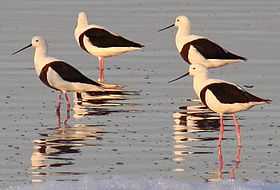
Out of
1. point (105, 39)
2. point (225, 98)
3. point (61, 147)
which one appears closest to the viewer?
point (61, 147)

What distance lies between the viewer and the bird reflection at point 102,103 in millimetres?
18141

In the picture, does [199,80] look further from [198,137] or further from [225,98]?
[198,137]

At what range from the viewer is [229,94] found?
16.5 meters

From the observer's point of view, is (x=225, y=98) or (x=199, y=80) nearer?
(x=225, y=98)

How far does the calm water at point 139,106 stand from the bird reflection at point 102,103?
0.09ft

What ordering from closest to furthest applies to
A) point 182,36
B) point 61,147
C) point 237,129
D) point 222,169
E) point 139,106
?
point 222,169, point 61,147, point 237,129, point 139,106, point 182,36

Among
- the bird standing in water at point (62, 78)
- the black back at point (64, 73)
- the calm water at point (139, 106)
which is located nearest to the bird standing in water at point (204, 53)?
the calm water at point (139, 106)

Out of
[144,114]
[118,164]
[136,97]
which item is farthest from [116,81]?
[118,164]

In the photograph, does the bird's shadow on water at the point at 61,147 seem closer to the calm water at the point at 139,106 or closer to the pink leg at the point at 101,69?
the calm water at the point at 139,106

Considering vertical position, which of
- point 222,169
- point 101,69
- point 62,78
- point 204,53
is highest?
point 204,53

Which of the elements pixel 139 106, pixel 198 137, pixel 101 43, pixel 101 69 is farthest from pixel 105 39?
pixel 198 137

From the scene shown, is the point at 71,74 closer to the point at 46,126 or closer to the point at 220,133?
the point at 46,126

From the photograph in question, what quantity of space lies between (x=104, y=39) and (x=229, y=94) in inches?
255

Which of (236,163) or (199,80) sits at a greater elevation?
(199,80)
